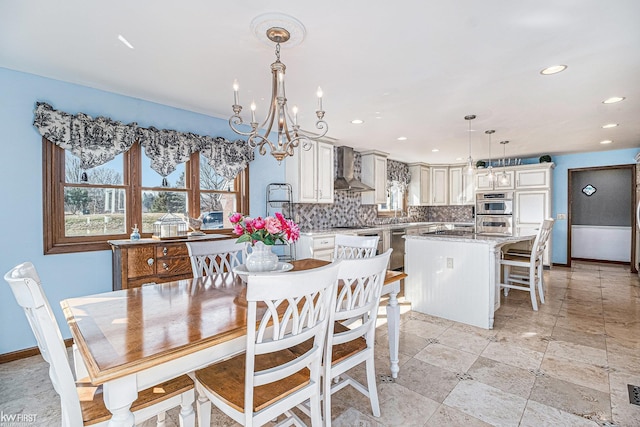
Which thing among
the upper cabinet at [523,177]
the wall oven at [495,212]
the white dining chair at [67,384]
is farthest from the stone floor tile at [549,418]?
the upper cabinet at [523,177]

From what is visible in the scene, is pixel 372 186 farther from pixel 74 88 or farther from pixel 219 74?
pixel 74 88

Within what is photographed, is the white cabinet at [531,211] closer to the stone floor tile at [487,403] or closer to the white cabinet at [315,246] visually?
the white cabinet at [315,246]

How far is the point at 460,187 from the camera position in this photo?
24.4ft

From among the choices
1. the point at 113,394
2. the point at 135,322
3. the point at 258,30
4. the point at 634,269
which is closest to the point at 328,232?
the point at 258,30

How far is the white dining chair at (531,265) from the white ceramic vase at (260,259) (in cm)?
304

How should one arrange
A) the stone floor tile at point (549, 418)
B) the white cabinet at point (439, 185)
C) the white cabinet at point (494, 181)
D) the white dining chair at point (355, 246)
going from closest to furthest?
1. the stone floor tile at point (549, 418)
2. the white dining chair at point (355, 246)
3. the white cabinet at point (494, 181)
4. the white cabinet at point (439, 185)

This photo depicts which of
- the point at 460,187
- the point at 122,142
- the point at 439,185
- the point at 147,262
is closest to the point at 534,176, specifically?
the point at 460,187

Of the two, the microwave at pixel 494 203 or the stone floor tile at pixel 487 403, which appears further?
the microwave at pixel 494 203

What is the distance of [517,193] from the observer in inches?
252

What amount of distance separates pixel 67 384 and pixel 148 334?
265 millimetres

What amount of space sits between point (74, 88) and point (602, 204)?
30.6 ft

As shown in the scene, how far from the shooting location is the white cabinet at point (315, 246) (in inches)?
170

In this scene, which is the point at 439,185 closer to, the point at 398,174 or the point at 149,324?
the point at 398,174

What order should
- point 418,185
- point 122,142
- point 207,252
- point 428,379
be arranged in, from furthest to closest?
point 418,185, point 122,142, point 207,252, point 428,379
